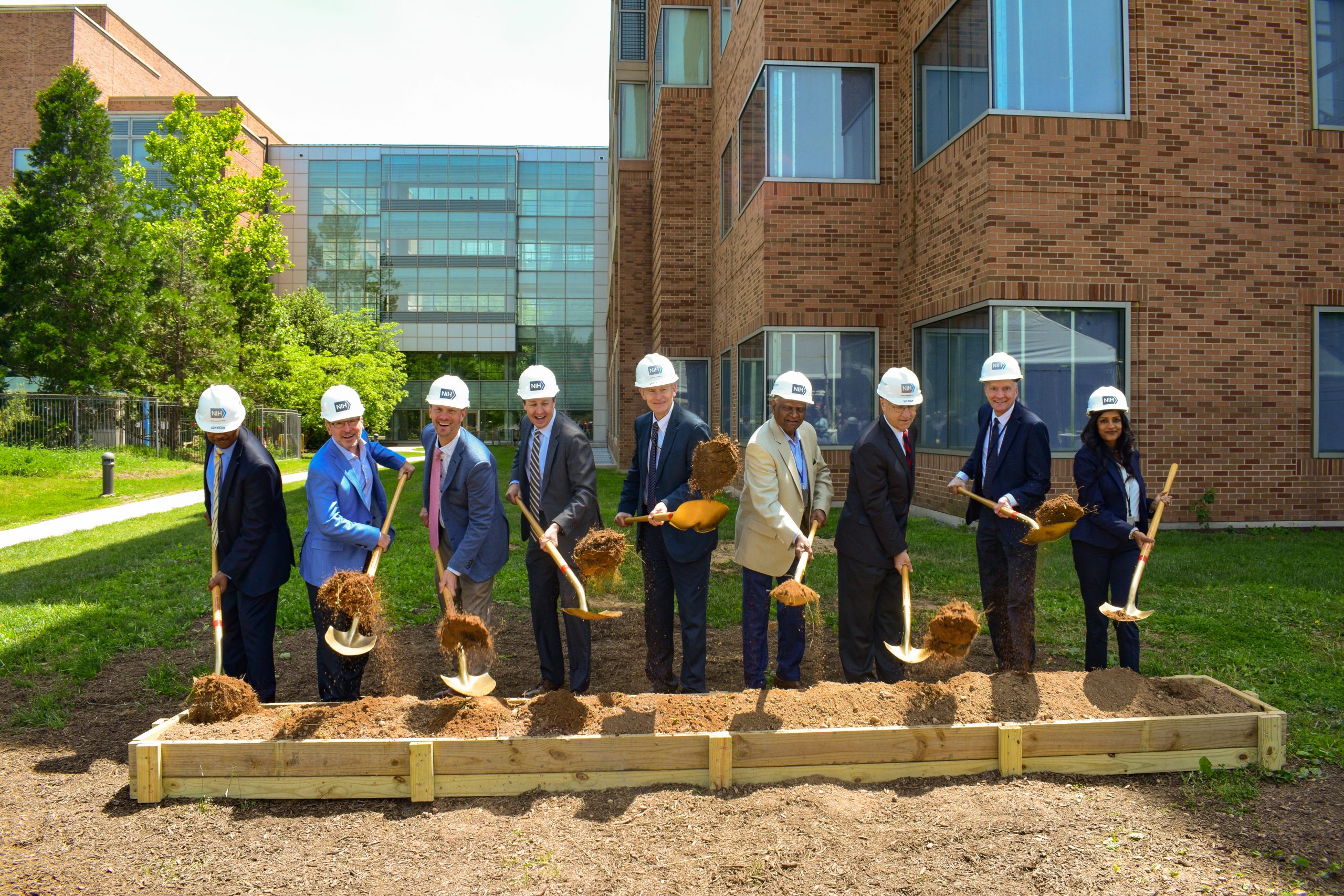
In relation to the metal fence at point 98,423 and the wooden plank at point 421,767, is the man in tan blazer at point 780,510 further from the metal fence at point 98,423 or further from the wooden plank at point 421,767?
the metal fence at point 98,423

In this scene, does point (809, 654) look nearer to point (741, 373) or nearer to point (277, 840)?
point (277, 840)

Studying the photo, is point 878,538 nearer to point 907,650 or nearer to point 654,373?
point 907,650

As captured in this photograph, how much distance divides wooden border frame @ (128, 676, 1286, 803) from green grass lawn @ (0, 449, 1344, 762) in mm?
890

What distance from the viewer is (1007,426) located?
Result: 5.66 metres

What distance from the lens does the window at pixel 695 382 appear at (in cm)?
2016

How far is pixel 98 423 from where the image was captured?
25234mm

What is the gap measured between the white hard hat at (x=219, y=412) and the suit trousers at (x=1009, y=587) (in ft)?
14.5

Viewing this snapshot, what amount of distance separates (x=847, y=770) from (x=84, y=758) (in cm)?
396

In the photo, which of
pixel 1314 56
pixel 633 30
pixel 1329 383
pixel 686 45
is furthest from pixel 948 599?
pixel 633 30

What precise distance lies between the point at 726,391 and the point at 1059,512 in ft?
42.0

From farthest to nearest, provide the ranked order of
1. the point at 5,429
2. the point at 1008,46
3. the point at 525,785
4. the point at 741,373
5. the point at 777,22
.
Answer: the point at 5,429 < the point at 741,373 < the point at 777,22 < the point at 1008,46 < the point at 525,785

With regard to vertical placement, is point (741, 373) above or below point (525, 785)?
above

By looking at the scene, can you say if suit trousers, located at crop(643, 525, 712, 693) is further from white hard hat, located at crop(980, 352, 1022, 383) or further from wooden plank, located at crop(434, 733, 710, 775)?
white hard hat, located at crop(980, 352, 1022, 383)

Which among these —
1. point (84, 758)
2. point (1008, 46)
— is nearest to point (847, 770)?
point (84, 758)
